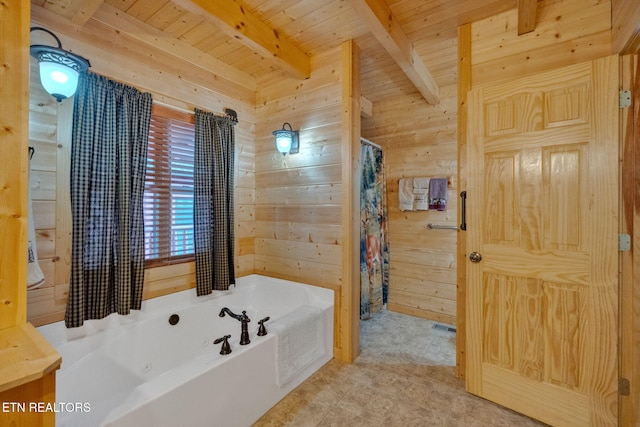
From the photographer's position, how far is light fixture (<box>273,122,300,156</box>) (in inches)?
98.4

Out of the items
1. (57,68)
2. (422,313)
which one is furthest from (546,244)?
(57,68)

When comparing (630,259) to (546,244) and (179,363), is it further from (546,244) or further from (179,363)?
(179,363)

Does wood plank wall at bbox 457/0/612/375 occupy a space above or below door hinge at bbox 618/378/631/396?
above

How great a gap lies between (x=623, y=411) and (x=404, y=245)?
211 cm

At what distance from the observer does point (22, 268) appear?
1.06 meters

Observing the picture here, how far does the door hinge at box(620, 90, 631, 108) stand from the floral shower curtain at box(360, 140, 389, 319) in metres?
1.90

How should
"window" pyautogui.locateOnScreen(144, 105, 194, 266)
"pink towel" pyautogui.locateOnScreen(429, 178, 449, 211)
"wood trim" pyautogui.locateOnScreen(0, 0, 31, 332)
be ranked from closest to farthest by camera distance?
"wood trim" pyautogui.locateOnScreen(0, 0, 31, 332) → "window" pyautogui.locateOnScreen(144, 105, 194, 266) → "pink towel" pyautogui.locateOnScreen(429, 178, 449, 211)

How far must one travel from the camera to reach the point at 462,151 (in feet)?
6.48

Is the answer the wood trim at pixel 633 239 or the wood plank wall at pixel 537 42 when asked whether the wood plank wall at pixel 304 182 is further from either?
the wood trim at pixel 633 239

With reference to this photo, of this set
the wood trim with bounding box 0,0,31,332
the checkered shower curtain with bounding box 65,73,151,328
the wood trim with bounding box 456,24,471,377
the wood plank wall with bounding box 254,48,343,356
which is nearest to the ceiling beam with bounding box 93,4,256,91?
the wood plank wall with bounding box 254,48,343,356

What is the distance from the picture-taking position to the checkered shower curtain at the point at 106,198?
173 cm

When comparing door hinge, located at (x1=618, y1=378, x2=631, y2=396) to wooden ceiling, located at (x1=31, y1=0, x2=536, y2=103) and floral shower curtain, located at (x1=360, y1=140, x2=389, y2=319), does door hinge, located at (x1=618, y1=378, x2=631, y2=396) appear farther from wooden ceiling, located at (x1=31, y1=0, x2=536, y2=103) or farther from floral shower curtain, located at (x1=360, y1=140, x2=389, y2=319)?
wooden ceiling, located at (x1=31, y1=0, x2=536, y2=103)

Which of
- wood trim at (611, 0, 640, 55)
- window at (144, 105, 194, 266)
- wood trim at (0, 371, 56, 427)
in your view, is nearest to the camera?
wood trim at (0, 371, 56, 427)

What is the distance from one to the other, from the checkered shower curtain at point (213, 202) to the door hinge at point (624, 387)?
2574 mm
